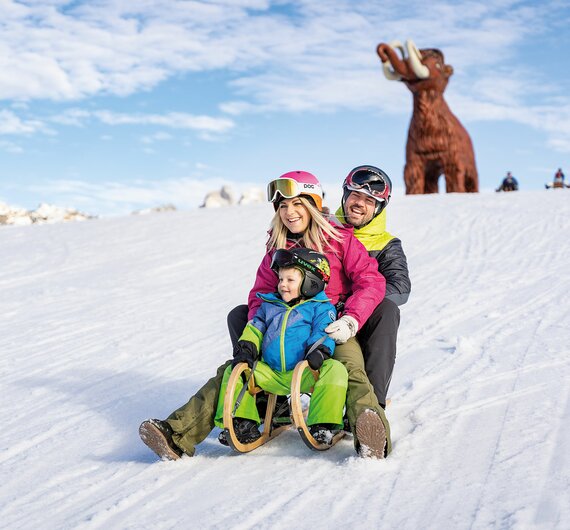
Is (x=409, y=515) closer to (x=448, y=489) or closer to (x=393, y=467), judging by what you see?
→ (x=448, y=489)

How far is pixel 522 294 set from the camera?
6.98 m

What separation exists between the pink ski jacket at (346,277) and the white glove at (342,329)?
0.46 ft

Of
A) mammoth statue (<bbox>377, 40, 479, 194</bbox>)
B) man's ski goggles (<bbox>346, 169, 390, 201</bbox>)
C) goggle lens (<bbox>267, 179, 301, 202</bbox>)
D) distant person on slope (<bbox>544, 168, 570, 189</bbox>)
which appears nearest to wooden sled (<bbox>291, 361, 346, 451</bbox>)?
goggle lens (<bbox>267, 179, 301, 202</bbox>)

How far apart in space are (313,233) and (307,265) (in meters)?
0.29

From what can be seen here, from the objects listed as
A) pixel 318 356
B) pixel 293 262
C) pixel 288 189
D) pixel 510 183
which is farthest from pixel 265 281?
pixel 510 183

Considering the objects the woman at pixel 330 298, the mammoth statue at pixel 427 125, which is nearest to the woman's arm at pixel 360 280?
Answer: the woman at pixel 330 298

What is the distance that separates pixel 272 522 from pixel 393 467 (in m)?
0.65

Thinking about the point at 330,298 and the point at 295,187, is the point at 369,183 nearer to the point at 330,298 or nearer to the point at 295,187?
the point at 295,187

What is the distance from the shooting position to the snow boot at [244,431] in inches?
127

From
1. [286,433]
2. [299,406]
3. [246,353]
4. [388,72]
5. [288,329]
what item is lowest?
[286,433]

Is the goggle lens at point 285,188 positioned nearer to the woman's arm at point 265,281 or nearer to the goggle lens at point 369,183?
the woman's arm at point 265,281

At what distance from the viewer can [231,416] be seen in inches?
119

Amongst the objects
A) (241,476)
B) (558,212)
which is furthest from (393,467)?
(558,212)

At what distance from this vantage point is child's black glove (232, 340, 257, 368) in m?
3.09
